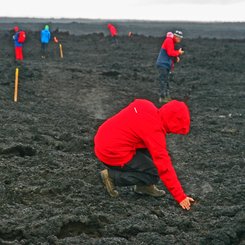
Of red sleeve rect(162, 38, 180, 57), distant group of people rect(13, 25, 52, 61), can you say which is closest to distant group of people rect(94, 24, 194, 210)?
red sleeve rect(162, 38, 180, 57)

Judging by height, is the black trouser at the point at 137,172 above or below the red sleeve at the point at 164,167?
below

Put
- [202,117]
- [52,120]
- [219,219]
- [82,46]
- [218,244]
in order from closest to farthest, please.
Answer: [218,244] → [219,219] → [52,120] → [202,117] → [82,46]

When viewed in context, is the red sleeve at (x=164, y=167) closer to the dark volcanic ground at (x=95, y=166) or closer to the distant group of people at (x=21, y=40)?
the dark volcanic ground at (x=95, y=166)

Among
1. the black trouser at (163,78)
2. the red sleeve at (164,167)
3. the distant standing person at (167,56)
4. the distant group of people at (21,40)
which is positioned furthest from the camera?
the distant group of people at (21,40)

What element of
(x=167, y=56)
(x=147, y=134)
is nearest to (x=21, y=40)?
(x=167, y=56)

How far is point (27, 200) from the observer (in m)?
5.41

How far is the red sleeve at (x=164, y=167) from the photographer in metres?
4.68

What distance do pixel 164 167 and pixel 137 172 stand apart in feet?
2.37

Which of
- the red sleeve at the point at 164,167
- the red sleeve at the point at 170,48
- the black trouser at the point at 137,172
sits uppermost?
the red sleeve at the point at 170,48

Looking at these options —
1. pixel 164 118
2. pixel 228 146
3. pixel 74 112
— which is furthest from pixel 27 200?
pixel 74 112

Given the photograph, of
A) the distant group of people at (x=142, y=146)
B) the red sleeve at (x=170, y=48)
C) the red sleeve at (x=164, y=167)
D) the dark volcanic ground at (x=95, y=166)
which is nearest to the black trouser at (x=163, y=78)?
the red sleeve at (x=170, y=48)

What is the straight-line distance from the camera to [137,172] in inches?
212

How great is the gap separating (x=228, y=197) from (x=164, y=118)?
162 cm

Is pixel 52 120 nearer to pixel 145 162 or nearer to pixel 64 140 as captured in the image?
pixel 64 140
